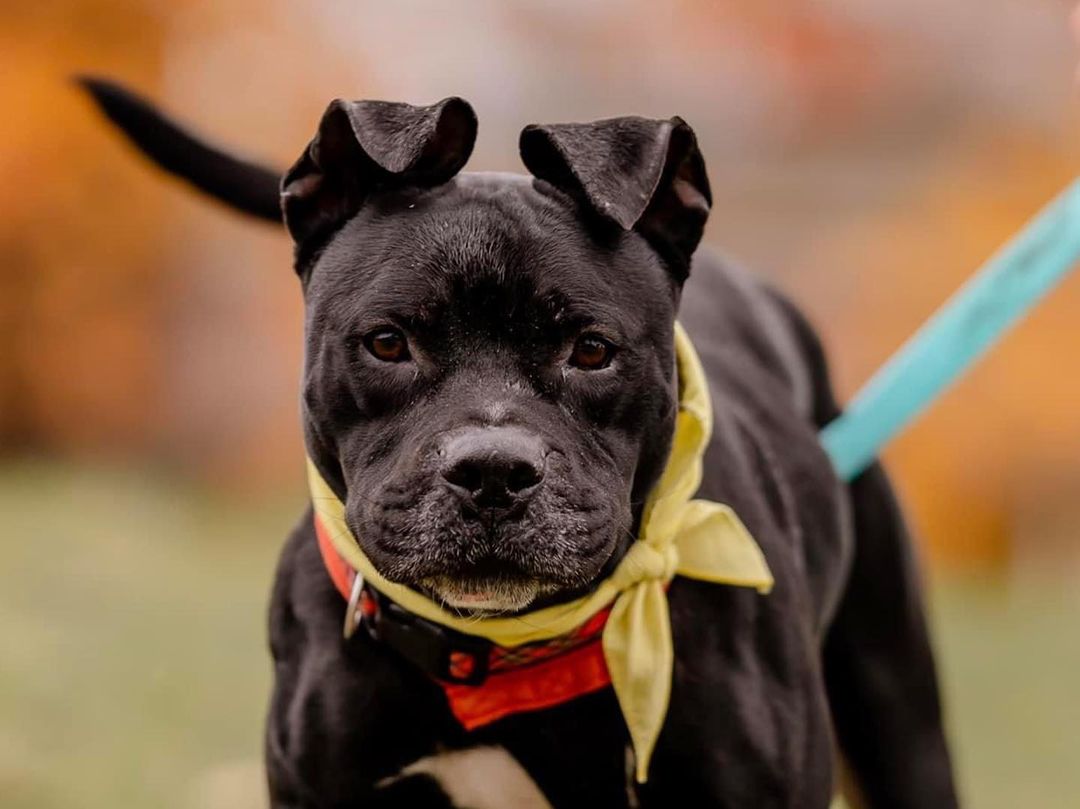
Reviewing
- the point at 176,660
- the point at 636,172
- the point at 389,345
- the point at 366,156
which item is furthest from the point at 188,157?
the point at 176,660

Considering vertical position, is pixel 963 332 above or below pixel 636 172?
below

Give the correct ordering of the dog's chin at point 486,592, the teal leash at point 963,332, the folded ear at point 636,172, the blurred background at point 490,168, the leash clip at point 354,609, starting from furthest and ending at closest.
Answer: the blurred background at point 490,168
the teal leash at point 963,332
the leash clip at point 354,609
the folded ear at point 636,172
the dog's chin at point 486,592

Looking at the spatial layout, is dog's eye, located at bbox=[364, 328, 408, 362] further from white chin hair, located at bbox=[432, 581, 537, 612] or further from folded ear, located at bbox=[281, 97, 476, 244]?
white chin hair, located at bbox=[432, 581, 537, 612]

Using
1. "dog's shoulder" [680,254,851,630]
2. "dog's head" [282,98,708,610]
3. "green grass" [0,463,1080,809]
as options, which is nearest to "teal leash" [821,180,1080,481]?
"dog's shoulder" [680,254,851,630]

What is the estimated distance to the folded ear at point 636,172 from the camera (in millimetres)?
2598

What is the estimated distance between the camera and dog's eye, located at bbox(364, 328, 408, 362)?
103 inches

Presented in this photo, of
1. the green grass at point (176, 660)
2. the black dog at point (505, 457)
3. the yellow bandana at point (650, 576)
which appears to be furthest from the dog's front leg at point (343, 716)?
the green grass at point (176, 660)

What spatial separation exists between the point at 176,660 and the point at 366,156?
4.08m

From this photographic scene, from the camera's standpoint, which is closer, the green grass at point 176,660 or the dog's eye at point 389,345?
the dog's eye at point 389,345

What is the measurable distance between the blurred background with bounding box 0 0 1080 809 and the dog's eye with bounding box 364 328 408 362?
15.8 ft

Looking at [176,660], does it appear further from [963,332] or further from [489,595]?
[489,595]

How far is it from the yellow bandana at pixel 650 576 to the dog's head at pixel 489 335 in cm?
4

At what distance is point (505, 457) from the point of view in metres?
2.38

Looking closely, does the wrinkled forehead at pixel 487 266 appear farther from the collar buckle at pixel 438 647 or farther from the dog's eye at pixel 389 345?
the collar buckle at pixel 438 647
